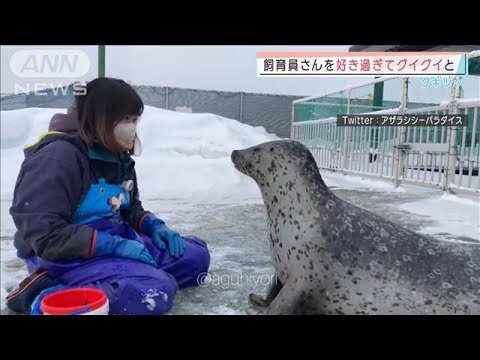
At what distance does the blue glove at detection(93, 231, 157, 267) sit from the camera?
1705mm

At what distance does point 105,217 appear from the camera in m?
1.84

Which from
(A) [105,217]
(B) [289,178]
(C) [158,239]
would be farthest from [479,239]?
(A) [105,217]

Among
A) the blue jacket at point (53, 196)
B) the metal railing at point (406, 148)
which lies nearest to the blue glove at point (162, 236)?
the blue jacket at point (53, 196)

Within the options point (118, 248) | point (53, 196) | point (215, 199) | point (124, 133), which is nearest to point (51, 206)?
point (53, 196)

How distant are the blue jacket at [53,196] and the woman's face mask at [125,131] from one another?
12 centimetres

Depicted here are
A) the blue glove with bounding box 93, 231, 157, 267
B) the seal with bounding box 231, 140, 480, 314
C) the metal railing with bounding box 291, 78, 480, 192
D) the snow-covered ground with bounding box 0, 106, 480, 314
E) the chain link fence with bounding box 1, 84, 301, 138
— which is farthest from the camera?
the chain link fence with bounding box 1, 84, 301, 138

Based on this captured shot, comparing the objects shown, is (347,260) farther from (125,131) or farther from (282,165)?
(125,131)

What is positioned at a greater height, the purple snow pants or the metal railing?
the metal railing

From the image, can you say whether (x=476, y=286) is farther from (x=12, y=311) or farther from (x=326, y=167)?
(x=326, y=167)

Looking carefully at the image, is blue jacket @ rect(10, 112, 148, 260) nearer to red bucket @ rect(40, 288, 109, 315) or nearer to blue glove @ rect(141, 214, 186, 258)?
red bucket @ rect(40, 288, 109, 315)

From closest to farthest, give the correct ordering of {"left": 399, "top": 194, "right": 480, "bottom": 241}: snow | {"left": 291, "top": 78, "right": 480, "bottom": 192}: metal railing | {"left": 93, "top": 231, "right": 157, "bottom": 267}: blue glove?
{"left": 93, "top": 231, "right": 157, "bottom": 267}: blue glove, {"left": 399, "top": 194, "right": 480, "bottom": 241}: snow, {"left": 291, "top": 78, "right": 480, "bottom": 192}: metal railing

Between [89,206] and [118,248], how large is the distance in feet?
0.68

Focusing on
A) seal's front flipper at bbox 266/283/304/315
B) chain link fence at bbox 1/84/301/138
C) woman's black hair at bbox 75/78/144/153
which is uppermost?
chain link fence at bbox 1/84/301/138

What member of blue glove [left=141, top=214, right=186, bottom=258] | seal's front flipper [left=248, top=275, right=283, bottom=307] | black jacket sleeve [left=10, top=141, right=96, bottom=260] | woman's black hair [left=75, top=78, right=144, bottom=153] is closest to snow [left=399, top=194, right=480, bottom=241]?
seal's front flipper [left=248, top=275, right=283, bottom=307]
